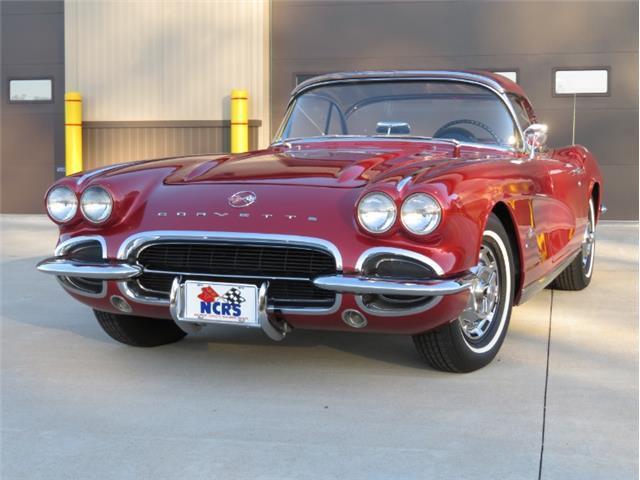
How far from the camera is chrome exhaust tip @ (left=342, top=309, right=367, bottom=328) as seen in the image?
317 cm

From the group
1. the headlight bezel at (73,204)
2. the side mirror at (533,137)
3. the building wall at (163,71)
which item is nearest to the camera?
the headlight bezel at (73,204)

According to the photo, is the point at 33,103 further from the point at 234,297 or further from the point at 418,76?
the point at 234,297

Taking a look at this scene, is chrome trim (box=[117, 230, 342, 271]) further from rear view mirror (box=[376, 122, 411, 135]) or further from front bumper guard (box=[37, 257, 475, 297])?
rear view mirror (box=[376, 122, 411, 135])

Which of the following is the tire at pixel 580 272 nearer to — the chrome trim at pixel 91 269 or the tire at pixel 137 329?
the tire at pixel 137 329

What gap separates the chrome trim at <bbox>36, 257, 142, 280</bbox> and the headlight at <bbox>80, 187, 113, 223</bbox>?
0.20m

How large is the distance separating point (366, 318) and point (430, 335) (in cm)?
35

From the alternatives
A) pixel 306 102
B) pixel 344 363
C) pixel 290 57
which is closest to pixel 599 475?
pixel 344 363

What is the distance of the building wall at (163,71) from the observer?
11.4 metres

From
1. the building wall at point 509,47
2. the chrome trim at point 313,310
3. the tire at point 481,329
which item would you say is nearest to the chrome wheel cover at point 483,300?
the tire at point 481,329

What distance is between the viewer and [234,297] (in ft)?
10.7

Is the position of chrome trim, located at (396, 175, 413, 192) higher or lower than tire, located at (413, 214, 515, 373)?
Answer: higher

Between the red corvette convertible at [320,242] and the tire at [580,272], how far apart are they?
4.12 feet

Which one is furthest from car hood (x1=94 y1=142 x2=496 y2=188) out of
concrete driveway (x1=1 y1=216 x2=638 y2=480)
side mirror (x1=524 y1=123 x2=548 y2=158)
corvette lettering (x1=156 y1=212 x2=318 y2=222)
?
concrete driveway (x1=1 y1=216 x2=638 y2=480)

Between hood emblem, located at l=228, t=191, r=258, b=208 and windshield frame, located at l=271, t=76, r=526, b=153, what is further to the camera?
windshield frame, located at l=271, t=76, r=526, b=153
